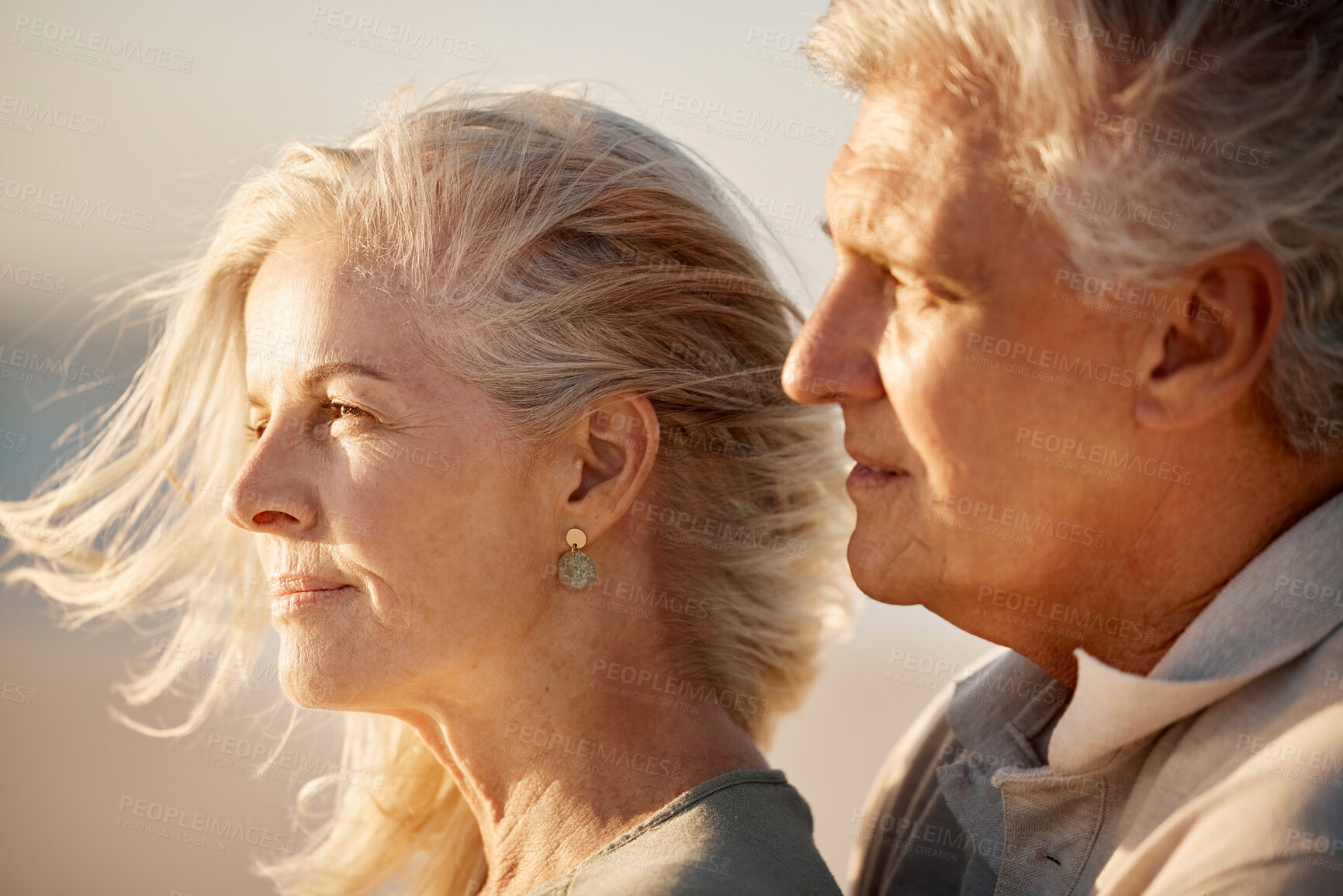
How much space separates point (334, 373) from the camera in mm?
2117

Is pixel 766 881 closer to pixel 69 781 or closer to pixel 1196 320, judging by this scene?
pixel 1196 320

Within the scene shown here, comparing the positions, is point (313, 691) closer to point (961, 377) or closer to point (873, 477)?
point (873, 477)

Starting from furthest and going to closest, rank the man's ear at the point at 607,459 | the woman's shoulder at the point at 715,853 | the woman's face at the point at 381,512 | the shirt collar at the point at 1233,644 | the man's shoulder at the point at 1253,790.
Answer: the man's ear at the point at 607,459
the woman's face at the point at 381,512
the woman's shoulder at the point at 715,853
the shirt collar at the point at 1233,644
the man's shoulder at the point at 1253,790

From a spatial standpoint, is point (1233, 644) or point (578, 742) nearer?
point (1233, 644)

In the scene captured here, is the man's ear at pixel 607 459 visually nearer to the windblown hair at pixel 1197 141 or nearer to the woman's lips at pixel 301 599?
the woman's lips at pixel 301 599

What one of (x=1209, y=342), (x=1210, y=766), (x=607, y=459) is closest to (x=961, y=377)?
(x=1209, y=342)

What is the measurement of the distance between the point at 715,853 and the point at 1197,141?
52.6 inches

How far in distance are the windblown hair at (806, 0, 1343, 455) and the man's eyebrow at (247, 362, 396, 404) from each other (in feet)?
3.79

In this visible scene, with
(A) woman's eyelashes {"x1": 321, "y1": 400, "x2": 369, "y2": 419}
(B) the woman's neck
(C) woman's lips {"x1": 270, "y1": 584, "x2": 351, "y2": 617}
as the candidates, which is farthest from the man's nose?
(C) woman's lips {"x1": 270, "y1": 584, "x2": 351, "y2": 617}

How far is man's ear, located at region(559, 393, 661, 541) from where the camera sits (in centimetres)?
220

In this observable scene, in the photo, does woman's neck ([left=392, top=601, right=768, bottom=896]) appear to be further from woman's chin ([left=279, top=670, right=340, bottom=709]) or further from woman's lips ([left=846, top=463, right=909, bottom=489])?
woman's lips ([left=846, top=463, right=909, bottom=489])

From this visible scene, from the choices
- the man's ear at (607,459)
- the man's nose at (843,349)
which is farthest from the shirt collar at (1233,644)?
the man's ear at (607,459)

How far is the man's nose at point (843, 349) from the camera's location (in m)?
1.85

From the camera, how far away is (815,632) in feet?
8.82
